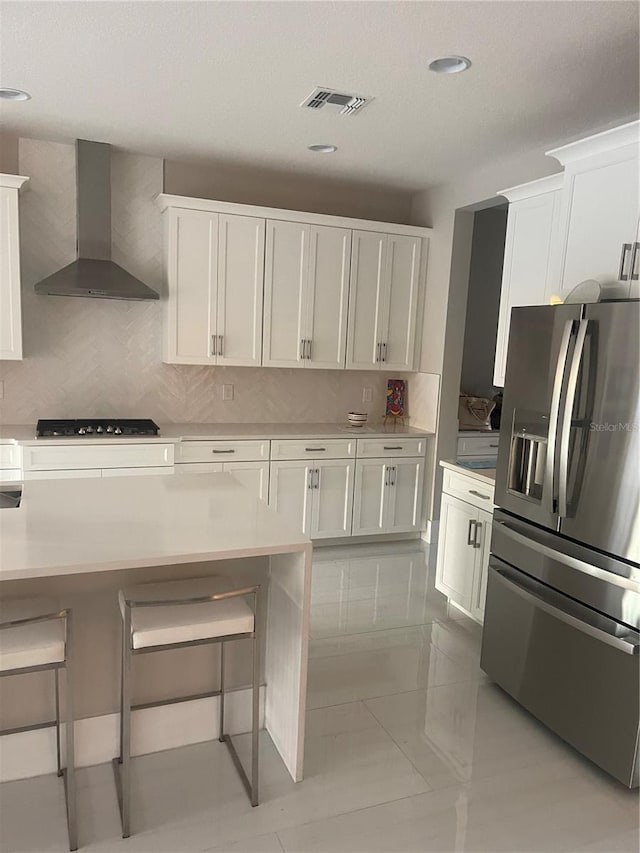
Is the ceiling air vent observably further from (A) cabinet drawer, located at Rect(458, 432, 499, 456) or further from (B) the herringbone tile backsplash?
(A) cabinet drawer, located at Rect(458, 432, 499, 456)

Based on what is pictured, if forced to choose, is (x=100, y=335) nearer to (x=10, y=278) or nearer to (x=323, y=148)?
(x=10, y=278)

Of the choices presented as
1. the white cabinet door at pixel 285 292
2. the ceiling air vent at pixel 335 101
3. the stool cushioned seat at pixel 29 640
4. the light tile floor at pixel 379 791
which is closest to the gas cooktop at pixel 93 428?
the white cabinet door at pixel 285 292

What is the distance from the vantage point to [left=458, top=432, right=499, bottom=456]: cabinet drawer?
5.15 metres

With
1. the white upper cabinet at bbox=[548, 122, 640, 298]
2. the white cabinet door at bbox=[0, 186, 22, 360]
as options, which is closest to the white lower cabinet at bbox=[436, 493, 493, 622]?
the white upper cabinet at bbox=[548, 122, 640, 298]

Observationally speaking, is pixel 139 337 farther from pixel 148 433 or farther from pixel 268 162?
pixel 268 162

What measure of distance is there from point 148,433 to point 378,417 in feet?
6.73

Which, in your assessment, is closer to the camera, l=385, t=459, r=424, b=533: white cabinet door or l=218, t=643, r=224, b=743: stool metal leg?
l=218, t=643, r=224, b=743: stool metal leg

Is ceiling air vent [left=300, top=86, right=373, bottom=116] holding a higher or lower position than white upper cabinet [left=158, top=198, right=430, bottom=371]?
higher

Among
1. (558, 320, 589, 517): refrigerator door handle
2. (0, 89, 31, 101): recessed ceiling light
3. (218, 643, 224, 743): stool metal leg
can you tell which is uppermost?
(0, 89, 31, 101): recessed ceiling light

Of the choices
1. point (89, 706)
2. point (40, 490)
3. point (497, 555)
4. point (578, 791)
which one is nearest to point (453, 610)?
point (497, 555)

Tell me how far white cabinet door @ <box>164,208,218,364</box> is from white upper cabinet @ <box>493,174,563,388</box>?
6.52 ft

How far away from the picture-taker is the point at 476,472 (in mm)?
3559

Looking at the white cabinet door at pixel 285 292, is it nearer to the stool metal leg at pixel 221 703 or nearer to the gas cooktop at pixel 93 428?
the gas cooktop at pixel 93 428

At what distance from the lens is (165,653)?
2.45 m
